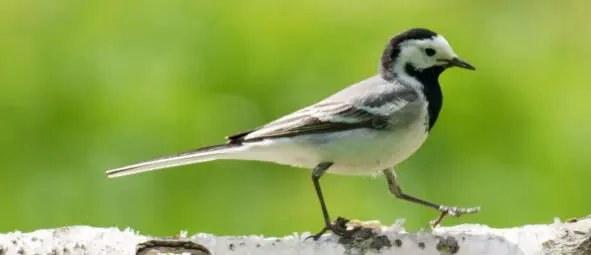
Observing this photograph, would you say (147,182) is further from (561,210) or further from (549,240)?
(549,240)

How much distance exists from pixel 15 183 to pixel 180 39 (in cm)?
168

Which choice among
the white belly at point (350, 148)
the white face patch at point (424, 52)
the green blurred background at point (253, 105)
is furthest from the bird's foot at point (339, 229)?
the green blurred background at point (253, 105)

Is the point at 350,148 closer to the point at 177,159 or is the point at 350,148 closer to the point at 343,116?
the point at 343,116

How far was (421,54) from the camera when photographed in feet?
13.1

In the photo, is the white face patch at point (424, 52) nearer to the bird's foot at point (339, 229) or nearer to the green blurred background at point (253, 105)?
the bird's foot at point (339, 229)

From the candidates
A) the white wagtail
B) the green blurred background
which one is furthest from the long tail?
the green blurred background

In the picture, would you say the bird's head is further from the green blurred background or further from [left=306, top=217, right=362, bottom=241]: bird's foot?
the green blurred background

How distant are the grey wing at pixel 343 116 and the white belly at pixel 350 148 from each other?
3 centimetres

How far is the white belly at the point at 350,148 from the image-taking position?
145 inches

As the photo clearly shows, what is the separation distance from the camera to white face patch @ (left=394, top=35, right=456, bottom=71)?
13.0 feet

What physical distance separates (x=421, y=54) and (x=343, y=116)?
0.34 metres

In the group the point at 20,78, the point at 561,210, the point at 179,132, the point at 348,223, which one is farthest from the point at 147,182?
the point at 348,223

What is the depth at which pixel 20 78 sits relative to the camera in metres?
7.04

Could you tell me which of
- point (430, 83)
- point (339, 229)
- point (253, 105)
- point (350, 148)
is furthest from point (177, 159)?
point (253, 105)
